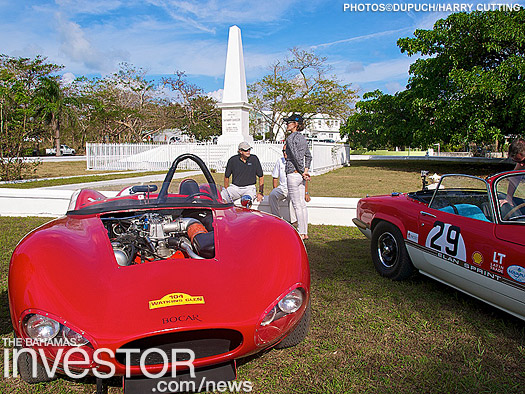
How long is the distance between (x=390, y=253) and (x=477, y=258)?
126cm

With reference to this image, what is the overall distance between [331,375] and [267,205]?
202 inches

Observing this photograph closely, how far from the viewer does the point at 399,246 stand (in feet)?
13.3

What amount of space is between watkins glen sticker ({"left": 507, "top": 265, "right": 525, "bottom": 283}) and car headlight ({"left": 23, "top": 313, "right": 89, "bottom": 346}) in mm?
2699

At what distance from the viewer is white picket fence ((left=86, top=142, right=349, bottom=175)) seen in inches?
860

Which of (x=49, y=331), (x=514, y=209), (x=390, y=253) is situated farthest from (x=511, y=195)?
(x=49, y=331)

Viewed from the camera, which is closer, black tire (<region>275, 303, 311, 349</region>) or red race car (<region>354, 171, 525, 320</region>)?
black tire (<region>275, 303, 311, 349</region>)

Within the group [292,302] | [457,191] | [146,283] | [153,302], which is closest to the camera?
[153,302]

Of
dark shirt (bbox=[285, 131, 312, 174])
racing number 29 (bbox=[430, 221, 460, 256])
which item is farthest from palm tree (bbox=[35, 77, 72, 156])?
racing number 29 (bbox=[430, 221, 460, 256])

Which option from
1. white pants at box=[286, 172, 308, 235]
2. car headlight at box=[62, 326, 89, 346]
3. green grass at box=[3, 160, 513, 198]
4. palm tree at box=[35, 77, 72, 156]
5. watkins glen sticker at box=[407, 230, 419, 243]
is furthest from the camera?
palm tree at box=[35, 77, 72, 156]

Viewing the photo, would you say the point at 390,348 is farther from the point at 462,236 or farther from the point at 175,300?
the point at 175,300

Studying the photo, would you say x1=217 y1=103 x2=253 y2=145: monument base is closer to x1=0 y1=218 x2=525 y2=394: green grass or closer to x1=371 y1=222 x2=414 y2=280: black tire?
x1=371 y1=222 x2=414 y2=280: black tire

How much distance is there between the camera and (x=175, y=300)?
2145 millimetres

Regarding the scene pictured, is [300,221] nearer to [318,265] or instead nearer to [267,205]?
[318,265]

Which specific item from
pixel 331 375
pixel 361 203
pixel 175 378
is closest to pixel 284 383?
pixel 331 375
